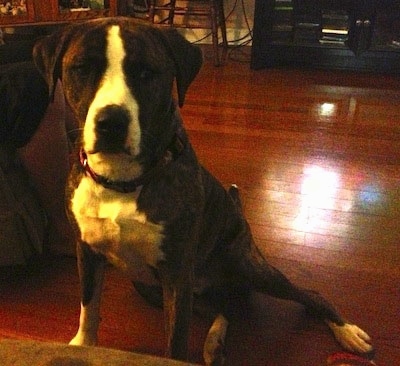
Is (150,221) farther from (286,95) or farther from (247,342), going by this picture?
(286,95)

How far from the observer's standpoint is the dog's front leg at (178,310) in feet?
3.88

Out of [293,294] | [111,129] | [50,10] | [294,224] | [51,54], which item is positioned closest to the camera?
[111,129]

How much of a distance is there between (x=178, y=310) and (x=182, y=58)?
57 centimetres

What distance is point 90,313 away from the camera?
1.37 meters

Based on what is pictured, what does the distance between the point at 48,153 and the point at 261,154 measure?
4.10 feet

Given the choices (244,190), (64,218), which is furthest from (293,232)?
(64,218)

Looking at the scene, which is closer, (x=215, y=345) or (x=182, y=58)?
(x=182, y=58)

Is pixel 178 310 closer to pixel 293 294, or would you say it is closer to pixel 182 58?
pixel 293 294

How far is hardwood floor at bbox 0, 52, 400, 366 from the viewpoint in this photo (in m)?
1.47

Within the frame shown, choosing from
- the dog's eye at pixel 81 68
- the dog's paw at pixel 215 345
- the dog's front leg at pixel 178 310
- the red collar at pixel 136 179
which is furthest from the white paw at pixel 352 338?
the dog's eye at pixel 81 68

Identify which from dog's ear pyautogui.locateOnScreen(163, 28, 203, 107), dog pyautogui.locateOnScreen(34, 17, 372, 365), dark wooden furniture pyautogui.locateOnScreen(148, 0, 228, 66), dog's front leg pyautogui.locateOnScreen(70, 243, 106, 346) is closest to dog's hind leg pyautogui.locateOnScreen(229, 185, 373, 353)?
dog pyautogui.locateOnScreen(34, 17, 372, 365)

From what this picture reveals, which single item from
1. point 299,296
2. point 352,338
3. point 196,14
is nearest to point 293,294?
point 299,296

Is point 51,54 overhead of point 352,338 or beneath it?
overhead

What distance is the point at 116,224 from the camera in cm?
112
